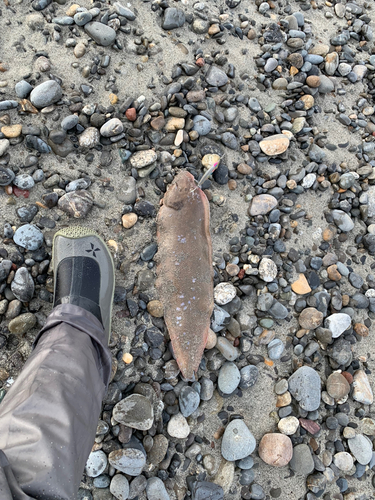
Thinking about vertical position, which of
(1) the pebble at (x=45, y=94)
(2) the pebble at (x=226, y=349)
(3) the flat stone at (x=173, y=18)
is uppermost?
(3) the flat stone at (x=173, y=18)

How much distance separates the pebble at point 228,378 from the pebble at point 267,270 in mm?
595

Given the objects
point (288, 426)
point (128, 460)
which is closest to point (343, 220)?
point (288, 426)

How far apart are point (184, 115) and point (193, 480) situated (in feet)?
7.49

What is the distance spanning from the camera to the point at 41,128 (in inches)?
92.3

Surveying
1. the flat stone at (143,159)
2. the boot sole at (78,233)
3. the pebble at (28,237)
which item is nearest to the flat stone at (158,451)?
the boot sole at (78,233)

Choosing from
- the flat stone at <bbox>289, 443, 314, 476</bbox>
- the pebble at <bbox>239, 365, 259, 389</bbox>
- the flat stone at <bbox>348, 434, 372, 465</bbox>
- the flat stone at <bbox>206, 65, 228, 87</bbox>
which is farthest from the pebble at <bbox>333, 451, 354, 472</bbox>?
the flat stone at <bbox>206, 65, 228, 87</bbox>

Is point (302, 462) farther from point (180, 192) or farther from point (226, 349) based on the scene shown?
point (180, 192)

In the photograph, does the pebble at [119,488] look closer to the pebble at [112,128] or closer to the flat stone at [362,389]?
the flat stone at [362,389]

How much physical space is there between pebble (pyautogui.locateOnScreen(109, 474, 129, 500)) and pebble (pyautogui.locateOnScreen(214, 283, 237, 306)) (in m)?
1.12

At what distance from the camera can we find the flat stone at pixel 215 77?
8.75 ft

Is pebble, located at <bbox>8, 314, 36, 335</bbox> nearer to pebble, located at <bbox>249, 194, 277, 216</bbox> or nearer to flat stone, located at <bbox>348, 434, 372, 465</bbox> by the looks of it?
pebble, located at <bbox>249, 194, 277, 216</bbox>

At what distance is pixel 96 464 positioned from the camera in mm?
1952

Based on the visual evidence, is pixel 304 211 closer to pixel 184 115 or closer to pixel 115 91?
pixel 184 115

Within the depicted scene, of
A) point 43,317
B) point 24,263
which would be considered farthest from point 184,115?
point 43,317
